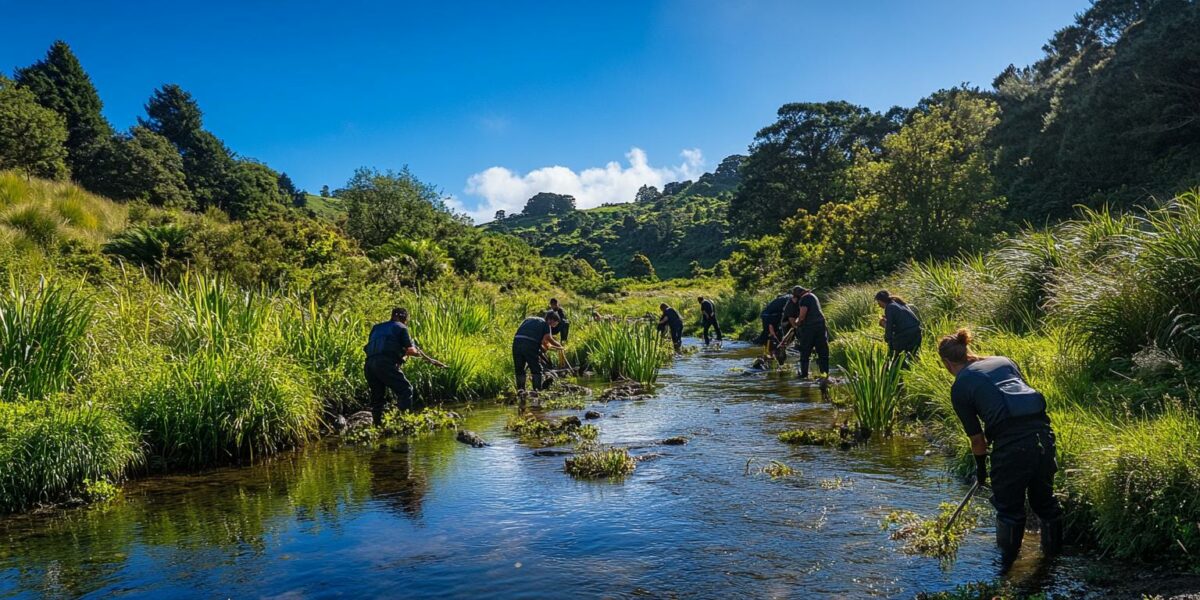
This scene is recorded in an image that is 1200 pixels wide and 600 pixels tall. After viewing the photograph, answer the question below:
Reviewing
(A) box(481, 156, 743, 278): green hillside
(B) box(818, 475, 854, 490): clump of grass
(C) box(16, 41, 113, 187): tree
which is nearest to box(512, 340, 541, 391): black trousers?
(B) box(818, 475, 854, 490): clump of grass

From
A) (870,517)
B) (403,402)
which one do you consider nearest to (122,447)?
(403,402)

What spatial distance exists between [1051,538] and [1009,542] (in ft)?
1.21

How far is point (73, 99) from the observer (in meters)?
49.9

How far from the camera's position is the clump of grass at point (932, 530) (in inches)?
224

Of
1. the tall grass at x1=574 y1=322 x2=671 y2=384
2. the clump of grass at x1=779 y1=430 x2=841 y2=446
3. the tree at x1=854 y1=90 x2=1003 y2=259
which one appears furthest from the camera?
the tree at x1=854 y1=90 x2=1003 y2=259

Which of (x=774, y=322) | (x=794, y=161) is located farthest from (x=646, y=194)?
(x=774, y=322)

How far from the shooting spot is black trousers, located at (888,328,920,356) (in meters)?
12.6

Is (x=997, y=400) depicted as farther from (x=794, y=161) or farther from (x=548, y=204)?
(x=548, y=204)

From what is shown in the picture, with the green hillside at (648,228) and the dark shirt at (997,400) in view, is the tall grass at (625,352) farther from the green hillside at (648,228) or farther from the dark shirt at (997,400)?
the green hillside at (648,228)

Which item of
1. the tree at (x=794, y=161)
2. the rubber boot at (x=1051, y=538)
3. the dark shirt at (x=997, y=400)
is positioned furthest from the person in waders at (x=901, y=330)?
the tree at (x=794, y=161)

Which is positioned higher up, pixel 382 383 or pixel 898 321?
pixel 898 321

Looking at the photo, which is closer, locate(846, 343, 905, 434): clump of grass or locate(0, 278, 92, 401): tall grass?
locate(0, 278, 92, 401): tall grass

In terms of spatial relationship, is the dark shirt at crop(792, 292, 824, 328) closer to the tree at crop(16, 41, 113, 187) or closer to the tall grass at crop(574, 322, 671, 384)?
the tall grass at crop(574, 322, 671, 384)

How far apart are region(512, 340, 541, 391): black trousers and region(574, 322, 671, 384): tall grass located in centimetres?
269
